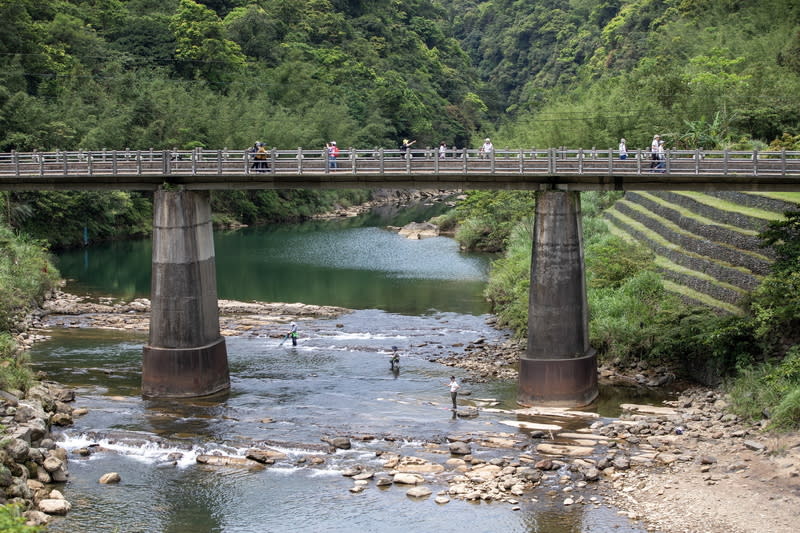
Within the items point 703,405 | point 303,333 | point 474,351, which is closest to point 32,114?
point 303,333

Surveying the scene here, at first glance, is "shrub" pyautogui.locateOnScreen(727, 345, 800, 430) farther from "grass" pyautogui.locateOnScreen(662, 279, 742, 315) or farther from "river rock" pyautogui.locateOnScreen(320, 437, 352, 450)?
"river rock" pyautogui.locateOnScreen(320, 437, 352, 450)

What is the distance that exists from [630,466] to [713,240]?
20.2 meters

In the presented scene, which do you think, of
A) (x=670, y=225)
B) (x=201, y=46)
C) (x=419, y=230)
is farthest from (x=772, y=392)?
(x=201, y=46)

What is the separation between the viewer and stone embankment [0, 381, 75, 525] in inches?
1155

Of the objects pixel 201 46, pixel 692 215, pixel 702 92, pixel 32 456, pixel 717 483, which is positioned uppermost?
pixel 201 46

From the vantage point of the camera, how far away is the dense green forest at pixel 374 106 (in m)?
45.5

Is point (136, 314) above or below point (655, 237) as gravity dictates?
below

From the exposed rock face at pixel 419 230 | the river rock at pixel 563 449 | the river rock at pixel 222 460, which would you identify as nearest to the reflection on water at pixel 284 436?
the river rock at pixel 222 460

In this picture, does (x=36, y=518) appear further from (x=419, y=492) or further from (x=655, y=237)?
(x=655, y=237)

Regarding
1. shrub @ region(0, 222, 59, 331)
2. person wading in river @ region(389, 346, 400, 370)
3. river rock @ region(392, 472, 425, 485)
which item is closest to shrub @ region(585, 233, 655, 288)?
person wading in river @ region(389, 346, 400, 370)

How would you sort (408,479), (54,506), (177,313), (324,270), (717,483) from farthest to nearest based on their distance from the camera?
1. (324,270)
2. (177,313)
3. (408,479)
4. (717,483)
5. (54,506)

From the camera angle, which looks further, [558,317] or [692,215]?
[692,215]

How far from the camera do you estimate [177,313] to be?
42.2 m

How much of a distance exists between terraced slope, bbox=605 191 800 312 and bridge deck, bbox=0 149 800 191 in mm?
5354
